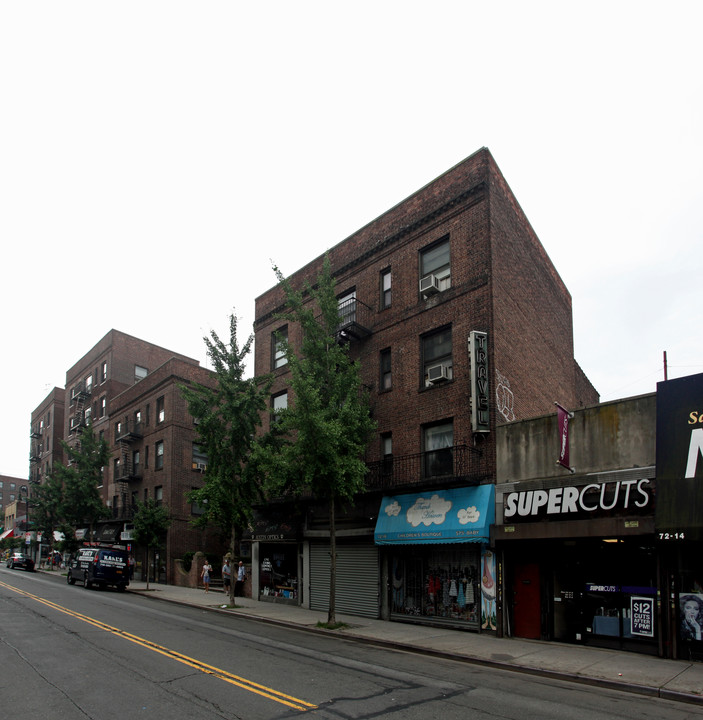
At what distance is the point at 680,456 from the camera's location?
536 inches

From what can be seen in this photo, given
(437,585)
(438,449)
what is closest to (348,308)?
(438,449)

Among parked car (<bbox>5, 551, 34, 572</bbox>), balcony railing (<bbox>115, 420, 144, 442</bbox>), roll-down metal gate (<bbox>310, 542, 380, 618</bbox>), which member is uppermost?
balcony railing (<bbox>115, 420, 144, 442</bbox>)

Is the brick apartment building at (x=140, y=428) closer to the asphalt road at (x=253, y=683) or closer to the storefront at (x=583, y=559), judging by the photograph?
the asphalt road at (x=253, y=683)

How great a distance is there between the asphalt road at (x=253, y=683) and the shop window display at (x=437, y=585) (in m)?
3.83

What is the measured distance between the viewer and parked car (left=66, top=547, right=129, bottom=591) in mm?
30719

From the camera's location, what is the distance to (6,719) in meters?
7.86

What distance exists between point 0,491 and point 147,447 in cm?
11743

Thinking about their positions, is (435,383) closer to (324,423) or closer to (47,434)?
(324,423)

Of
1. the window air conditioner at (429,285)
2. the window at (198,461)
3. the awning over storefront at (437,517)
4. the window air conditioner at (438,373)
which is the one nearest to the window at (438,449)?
the awning over storefront at (437,517)

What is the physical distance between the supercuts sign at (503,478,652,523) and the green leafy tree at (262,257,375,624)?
15.4 ft

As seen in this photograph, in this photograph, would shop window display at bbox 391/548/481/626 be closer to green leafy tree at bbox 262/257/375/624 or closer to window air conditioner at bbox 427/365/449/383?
green leafy tree at bbox 262/257/375/624

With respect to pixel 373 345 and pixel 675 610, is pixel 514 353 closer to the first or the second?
pixel 373 345

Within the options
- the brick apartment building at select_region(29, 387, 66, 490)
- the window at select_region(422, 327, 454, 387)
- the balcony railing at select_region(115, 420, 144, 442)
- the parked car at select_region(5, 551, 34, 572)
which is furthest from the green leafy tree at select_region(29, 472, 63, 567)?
the window at select_region(422, 327, 454, 387)

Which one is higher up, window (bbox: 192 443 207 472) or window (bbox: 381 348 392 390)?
window (bbox: 381 348 392 390)
